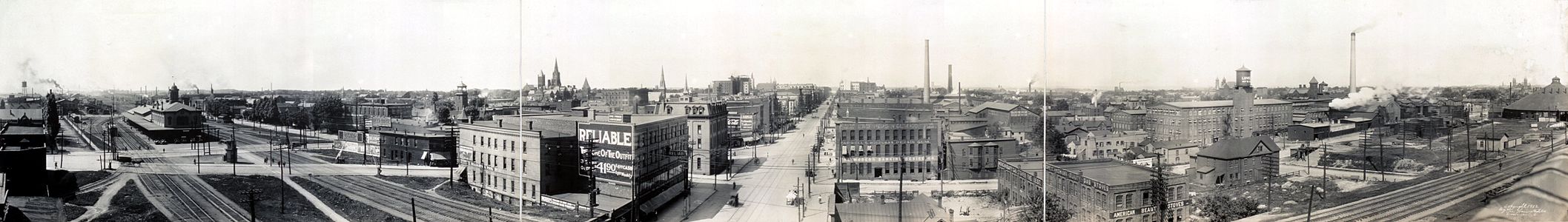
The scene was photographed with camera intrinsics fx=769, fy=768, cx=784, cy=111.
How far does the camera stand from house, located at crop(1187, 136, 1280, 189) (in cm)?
778

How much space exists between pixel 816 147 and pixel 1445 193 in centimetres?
651

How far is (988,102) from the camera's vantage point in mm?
8109

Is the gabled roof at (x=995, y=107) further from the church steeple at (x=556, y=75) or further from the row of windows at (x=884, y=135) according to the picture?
the church steeple at (x=556, y=75)

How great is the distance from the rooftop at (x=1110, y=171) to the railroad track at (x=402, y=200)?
18.0 ft

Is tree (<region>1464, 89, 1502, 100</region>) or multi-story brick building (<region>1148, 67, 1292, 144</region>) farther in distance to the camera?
tree (<region>1464, 89, 1502, 100</region>)

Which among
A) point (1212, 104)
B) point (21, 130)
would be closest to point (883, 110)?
point (1212, 104)

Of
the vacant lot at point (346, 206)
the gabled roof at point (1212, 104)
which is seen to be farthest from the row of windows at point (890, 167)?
the vacant lot at point (346, 206)

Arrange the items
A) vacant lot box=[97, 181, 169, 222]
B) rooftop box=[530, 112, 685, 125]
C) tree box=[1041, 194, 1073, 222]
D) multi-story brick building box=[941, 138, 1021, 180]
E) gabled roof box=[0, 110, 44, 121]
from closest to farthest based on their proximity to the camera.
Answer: vacant lot box=[97, 181, 169, 222] → gabled roof box=[0, 110, 44, 121] → rooftop box=[530, 112, 685, 125] → tree box=[1041, 194, 1073, 222] → multi-story brick building box=[941, 138, 1021, 180]

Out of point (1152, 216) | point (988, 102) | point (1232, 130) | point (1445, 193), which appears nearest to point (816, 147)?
point (988, 102)

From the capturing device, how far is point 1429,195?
7934 millimetres

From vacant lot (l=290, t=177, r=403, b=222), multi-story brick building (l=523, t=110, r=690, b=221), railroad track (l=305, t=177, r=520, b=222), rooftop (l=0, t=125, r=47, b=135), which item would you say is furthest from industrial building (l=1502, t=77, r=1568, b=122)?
rooftop (l=0, t=125, r=47, b=135)

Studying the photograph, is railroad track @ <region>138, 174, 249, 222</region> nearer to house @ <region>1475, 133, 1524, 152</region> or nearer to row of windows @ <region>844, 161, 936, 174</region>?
Answer: row of windows @ <region>844, 161, 936, 174</region>

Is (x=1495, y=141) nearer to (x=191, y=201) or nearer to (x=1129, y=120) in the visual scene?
(x=1129, y=120)
